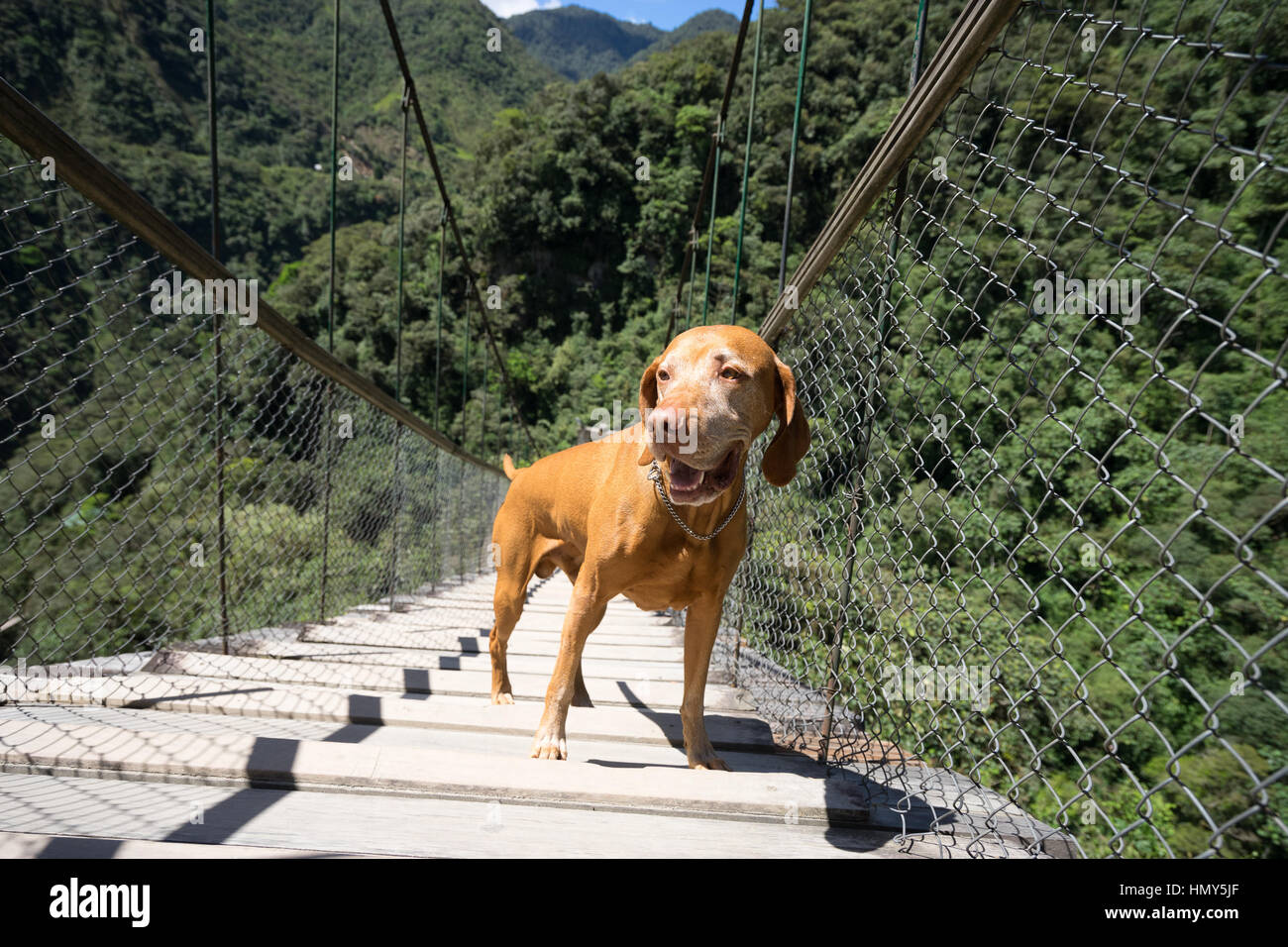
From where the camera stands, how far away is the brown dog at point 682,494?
140cm

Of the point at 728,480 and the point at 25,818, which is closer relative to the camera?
the point at 25,818

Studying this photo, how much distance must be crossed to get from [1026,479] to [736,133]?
1590 inches

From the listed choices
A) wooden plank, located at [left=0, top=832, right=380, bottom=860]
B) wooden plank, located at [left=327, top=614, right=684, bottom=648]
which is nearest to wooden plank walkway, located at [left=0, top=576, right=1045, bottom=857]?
wooden plank, located at [left=0, top=832, right=380, bottom=860]

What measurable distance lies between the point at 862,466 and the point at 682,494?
1.89ft

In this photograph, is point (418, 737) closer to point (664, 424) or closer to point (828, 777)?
point (828, 777)

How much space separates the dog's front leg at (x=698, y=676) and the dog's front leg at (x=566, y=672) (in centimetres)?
27

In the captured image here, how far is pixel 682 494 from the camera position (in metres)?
1.45

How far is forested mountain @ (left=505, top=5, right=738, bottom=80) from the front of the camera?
11894 centimetres

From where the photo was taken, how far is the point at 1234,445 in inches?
30.7

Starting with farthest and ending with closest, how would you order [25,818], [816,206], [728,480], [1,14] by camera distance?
[816,206], [1,14], [728,480], [25,818]

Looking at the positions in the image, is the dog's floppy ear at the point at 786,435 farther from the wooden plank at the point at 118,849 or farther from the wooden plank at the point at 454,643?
the wooden plank at the point at 454,643

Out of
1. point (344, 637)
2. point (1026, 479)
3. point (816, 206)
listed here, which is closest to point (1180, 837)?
point (1026, 479)

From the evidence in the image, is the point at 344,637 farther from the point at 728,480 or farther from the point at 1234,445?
the point at 1234,445
